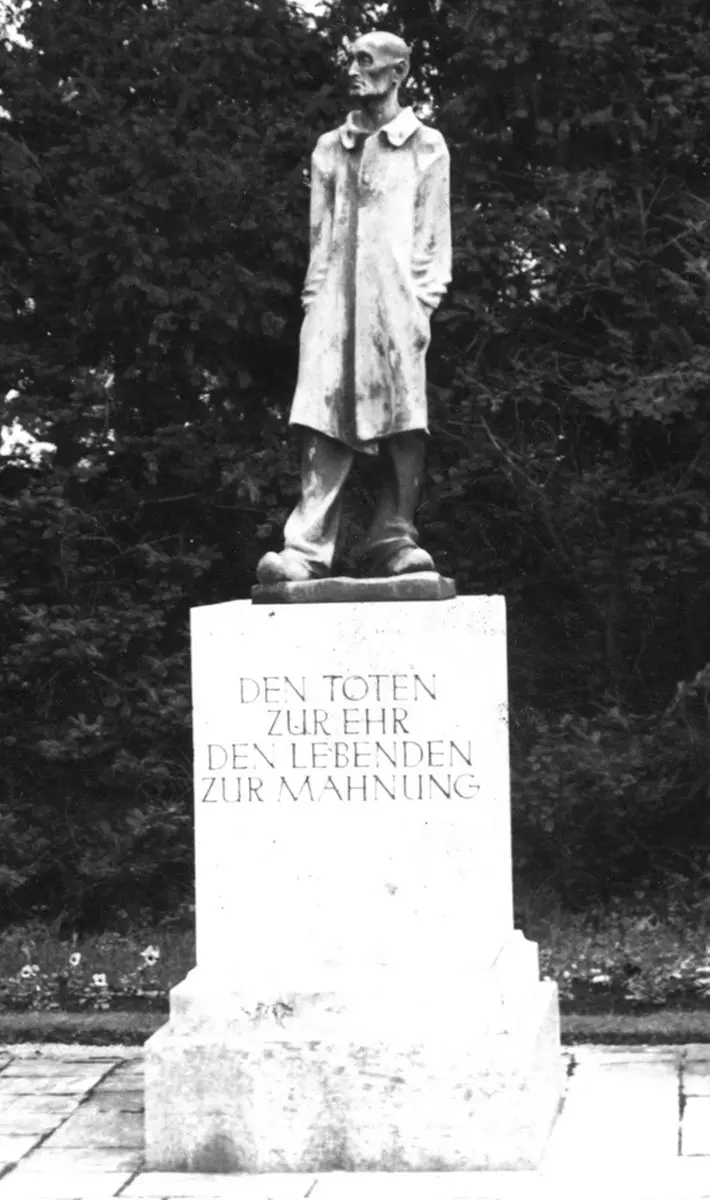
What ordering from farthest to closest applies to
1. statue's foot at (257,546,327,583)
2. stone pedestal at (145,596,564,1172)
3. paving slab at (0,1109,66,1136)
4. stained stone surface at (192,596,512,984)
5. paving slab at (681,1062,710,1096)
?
paving slab at (681,1062,710,1096) < paving slab at (0,1109,66,1136) < statue's foot at (257,546,327,583) < stained stone surface at (192,596,512,984) < stone pedestal at (145,596,564,1172)

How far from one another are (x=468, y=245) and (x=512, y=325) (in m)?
0.44

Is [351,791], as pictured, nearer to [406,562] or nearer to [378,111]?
[406,562]

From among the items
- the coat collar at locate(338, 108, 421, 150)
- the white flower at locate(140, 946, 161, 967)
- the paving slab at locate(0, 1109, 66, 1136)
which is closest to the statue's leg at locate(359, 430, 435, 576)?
the coat collar at locate(338, 108, 421, 150)

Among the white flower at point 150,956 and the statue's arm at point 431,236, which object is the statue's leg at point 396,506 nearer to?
the statue's arm at point 431,236

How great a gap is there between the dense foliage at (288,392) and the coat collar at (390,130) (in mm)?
2572

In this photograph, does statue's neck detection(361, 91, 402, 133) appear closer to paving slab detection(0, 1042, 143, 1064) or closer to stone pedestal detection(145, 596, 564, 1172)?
stone pedestal detection(145, 596, 564, 1172)

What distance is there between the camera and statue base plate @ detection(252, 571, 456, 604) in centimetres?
625

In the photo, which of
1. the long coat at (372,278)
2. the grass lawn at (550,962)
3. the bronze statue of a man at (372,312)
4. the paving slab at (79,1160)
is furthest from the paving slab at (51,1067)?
the long coat at (372,278)

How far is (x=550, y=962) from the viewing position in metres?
8.51

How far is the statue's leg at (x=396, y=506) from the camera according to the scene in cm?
644

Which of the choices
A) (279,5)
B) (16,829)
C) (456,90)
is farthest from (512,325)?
(16,829)

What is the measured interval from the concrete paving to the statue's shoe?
171cm

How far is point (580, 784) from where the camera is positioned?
29.6ft

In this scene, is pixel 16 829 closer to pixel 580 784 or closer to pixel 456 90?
pixel 580 784
